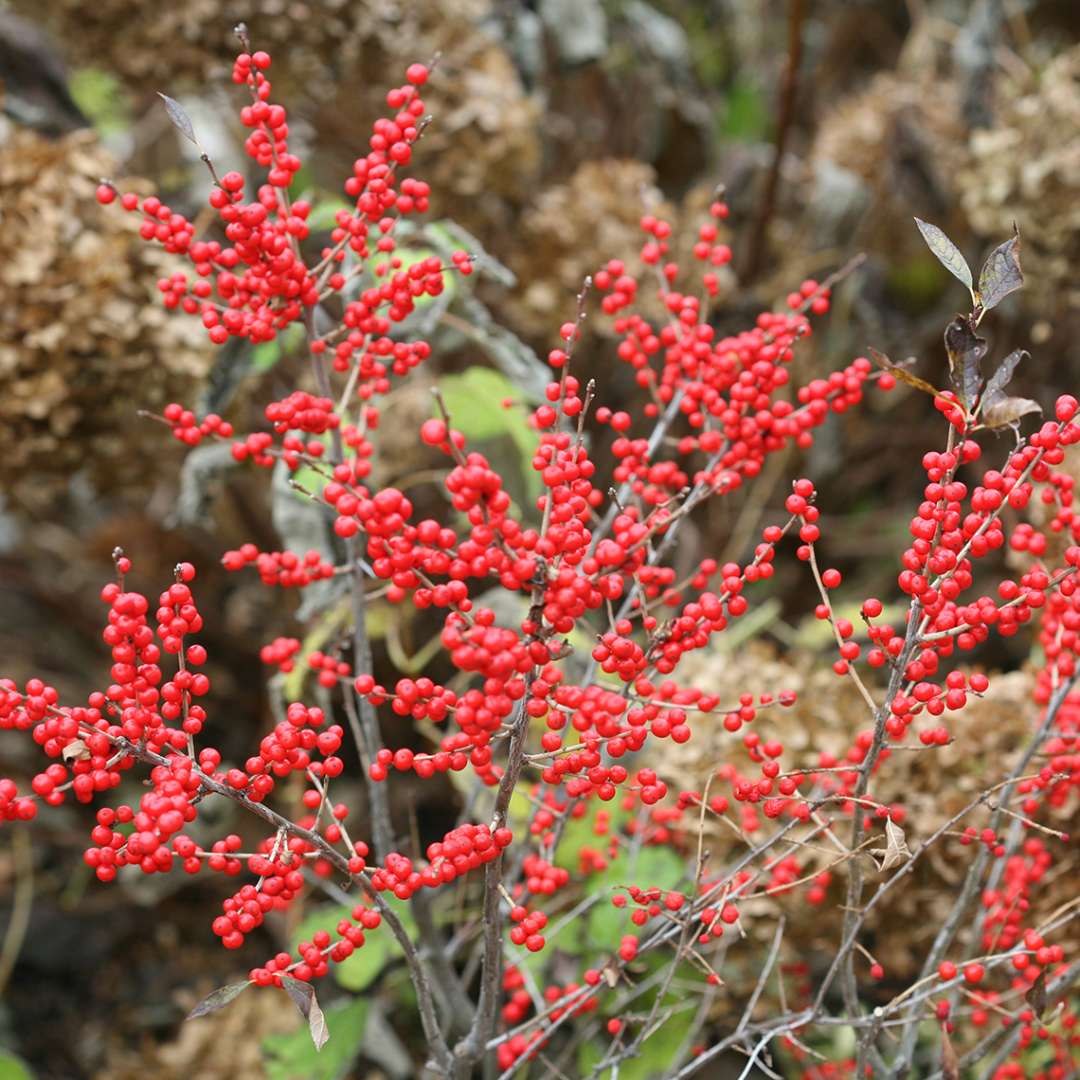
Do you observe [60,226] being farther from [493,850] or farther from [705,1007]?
[705,1007]

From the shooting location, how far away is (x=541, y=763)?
0.60 metres

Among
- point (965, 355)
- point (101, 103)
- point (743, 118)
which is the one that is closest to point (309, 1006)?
point (965, 355)

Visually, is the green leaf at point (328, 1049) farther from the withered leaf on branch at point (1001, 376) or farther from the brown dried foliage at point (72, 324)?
the withered leaf on branch at point (1001, 376)

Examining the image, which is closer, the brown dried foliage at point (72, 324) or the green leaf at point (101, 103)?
A: the brown dried foliage at point (72, 324)

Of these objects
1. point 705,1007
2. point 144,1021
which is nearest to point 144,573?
point 144,1021

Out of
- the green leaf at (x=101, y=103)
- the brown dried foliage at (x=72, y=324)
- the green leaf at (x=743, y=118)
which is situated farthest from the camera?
the green leaf at (x=743, y=118)

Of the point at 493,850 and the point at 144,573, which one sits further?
the point at 144,573

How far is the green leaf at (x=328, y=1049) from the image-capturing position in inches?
35.3

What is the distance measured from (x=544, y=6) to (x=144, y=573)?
100 centimetres

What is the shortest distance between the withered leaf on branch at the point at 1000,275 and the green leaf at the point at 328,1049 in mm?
725

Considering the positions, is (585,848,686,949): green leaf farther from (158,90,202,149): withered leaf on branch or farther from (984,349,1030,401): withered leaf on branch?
(158,90,202,149): withered leaf on branch

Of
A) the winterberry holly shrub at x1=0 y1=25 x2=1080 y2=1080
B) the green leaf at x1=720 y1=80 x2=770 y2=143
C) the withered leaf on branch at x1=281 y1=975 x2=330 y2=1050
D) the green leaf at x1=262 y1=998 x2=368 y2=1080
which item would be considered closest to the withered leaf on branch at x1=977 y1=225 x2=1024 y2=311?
the winterberry holly shrub at x1=0 y1=25 x2=1080 y2=1080

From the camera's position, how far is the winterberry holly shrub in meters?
0.55

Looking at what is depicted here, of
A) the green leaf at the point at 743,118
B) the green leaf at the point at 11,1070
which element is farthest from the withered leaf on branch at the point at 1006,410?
the green leaf at the point at 743,118
